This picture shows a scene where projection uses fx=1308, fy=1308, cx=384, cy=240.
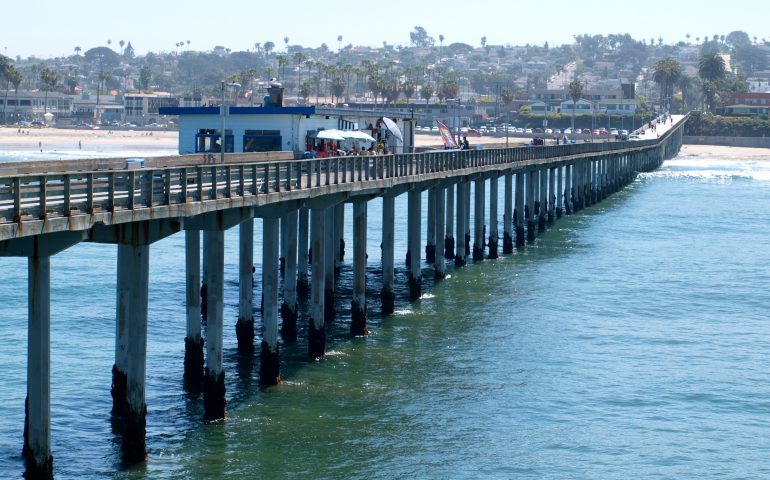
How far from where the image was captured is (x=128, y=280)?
81.7 feet

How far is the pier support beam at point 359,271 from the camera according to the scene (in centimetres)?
3859

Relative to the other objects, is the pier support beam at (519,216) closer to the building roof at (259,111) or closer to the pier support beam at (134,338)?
the building roof at (259,111)

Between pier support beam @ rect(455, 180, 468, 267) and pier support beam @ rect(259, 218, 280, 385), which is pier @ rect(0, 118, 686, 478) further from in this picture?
pier support beam @ rect(455, 180, 468, 267)

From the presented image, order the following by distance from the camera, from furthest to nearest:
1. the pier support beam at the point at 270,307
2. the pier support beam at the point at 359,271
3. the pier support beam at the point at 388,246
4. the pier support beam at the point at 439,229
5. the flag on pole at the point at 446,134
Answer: the flag on pole at the point at 446,134, the pier support beam at the point at 439,229, the pier support beam at the point at 388,246, the pier support beam at the point at 359,271, the pier support beam at the point at 270,307

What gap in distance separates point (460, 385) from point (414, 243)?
12395 mm

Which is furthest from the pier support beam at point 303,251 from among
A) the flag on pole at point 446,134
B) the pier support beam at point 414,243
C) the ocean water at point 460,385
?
the flag on pole at point 446,134

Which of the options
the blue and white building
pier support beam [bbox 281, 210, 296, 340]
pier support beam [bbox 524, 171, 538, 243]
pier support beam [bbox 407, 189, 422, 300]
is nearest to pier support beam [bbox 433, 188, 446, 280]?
pier support beam [bbox 407, 189, 422, 300]

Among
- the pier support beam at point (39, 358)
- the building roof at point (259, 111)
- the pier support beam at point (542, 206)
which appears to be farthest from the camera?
the pier support beam at point (542, 206)

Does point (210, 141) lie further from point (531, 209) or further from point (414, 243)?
point (531, 209)

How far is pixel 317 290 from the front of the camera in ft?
115

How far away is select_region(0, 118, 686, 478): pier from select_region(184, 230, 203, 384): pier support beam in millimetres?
35

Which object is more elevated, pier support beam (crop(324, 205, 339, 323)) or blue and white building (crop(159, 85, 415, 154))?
blue and white building (crop(159, 85, 415, 154))

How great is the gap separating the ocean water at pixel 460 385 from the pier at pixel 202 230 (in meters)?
1.04

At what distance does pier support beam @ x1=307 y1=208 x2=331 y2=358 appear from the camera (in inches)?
1371
